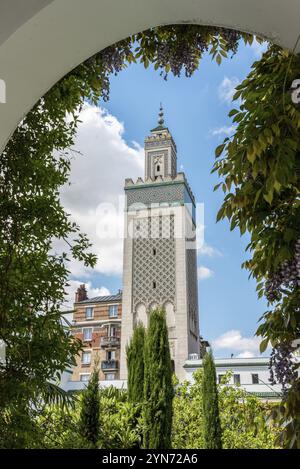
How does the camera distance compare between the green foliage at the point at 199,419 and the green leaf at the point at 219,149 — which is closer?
the green leaf at the point at 219,149

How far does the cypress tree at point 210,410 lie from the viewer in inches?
223

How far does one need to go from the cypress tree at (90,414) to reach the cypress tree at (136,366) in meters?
1.26

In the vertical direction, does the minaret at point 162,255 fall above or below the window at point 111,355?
above

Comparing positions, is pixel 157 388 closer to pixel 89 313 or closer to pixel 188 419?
pixel 188 419

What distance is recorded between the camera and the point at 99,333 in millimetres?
17484

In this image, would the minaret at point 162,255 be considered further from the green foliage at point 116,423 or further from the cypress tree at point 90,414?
the cypress tree at point 90,414

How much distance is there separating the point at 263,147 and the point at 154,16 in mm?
350

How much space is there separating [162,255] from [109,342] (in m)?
4.06

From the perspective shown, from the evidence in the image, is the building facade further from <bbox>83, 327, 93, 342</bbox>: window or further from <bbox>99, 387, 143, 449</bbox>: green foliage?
<bbox>99, 387, 143, 449</bbox>: green foliage

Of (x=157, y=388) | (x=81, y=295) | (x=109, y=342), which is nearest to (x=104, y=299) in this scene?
(x=81, y=295)

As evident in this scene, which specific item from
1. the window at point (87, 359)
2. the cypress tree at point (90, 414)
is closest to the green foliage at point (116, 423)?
the cypress tree at point (90, 414)

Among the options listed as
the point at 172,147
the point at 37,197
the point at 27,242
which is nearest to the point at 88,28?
the point at 37,197

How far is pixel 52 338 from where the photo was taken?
1491 millimetres

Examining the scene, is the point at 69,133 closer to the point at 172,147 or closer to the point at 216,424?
the point at 216,424
